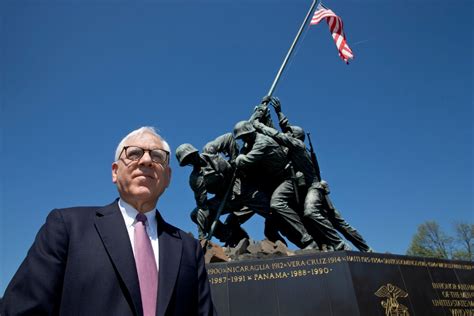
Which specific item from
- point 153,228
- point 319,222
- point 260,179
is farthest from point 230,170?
point 153,228

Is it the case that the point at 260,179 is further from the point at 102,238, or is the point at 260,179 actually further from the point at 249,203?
the point at 102,238

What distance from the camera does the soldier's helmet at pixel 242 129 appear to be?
8.16 meters

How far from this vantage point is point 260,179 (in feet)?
27.5

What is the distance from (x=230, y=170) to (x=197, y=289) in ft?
20.1

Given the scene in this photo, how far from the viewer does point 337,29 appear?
40.2 feet

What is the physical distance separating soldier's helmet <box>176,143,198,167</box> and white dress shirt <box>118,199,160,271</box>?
5.76 m

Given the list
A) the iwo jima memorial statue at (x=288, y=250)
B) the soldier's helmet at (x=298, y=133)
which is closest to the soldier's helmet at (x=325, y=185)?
the iwo jima memorial statue at (x=288, y=250)

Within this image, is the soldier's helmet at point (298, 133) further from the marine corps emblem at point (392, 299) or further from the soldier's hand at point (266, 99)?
the marine corps emblem at point (392, 299)

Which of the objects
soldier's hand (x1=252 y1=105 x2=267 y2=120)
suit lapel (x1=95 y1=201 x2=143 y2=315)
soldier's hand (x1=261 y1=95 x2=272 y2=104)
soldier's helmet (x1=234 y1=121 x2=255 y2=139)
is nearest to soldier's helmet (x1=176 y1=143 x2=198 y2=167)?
soldier's helmet (x1=234 y1=121 x2=255 y2=139)

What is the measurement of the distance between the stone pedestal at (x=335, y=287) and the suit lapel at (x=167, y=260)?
373 cm

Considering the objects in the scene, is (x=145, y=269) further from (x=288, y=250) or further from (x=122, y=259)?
(x=288, y=250)

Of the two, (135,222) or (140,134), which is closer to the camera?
(135,222)

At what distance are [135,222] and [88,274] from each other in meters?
Answer: 0.36

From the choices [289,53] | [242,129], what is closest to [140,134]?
[242,129]
